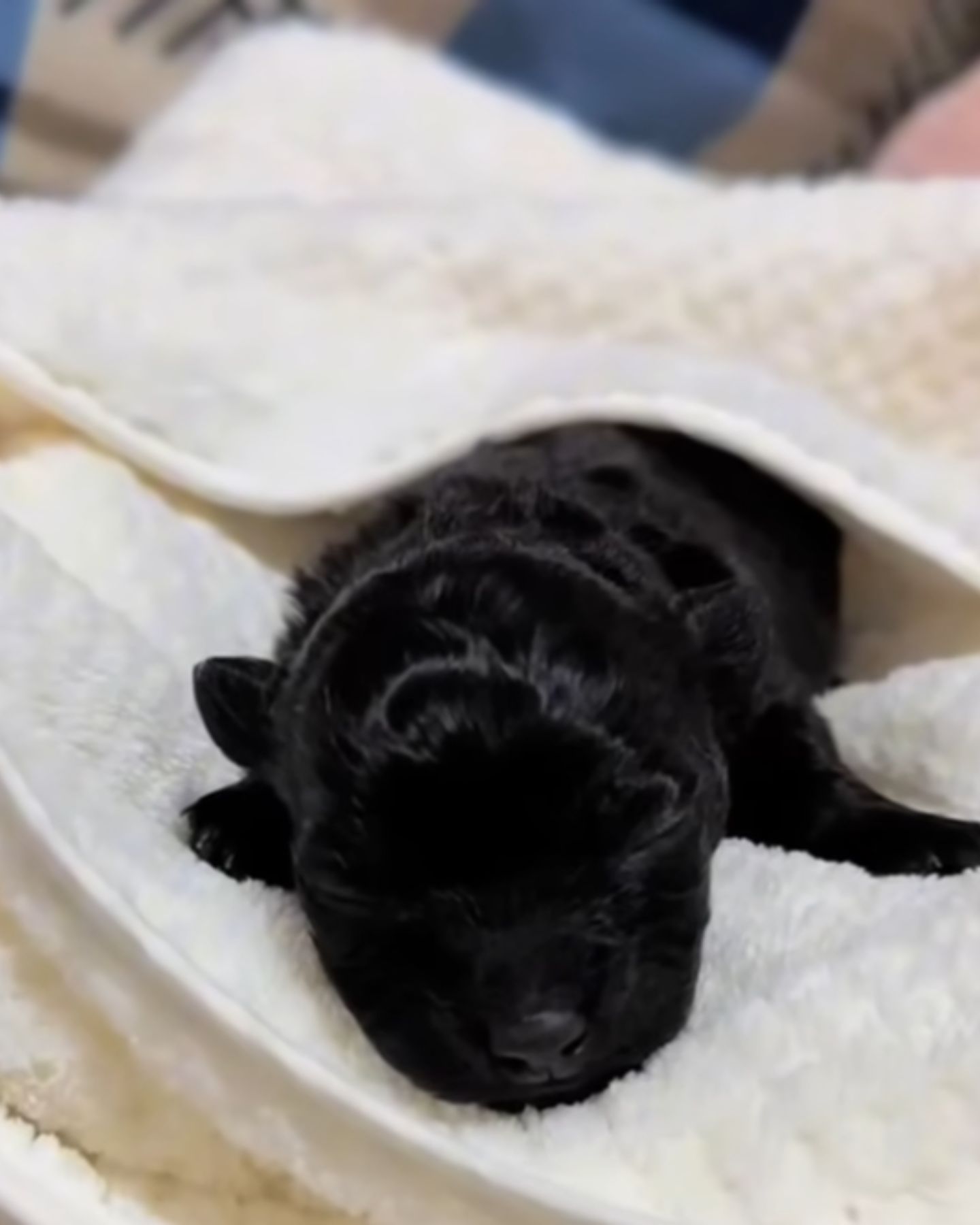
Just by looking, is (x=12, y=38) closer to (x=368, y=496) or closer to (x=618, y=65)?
(x=618, y=65)

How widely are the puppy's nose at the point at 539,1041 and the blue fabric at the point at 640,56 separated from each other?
4.74 feet

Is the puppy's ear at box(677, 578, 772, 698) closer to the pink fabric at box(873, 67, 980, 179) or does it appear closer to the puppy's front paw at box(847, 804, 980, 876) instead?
the puppy's front paw at box(847, 804, 980, 876)

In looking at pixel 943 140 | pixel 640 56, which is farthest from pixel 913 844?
pixel 640 56

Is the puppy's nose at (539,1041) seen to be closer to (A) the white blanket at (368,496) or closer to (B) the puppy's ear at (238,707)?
(A) the white blanket at (368,496)

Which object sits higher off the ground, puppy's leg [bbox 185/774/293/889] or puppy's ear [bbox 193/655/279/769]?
puppy's ear [bbox 193/655/279/769]

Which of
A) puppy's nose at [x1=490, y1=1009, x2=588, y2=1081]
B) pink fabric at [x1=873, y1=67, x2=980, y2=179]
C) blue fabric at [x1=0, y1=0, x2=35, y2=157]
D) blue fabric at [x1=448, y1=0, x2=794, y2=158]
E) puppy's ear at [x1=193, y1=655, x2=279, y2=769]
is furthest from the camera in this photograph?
blue fabric at [x1=448, y1=0, x2=794, y2=158]

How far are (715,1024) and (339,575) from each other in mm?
337

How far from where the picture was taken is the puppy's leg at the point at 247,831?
0.92 metres

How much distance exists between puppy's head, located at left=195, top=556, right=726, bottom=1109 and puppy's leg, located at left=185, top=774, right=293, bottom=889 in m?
0.09

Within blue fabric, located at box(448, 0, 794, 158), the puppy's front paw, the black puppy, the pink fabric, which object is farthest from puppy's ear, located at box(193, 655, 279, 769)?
blue fabric, located at box(448, 0, 794, 158)

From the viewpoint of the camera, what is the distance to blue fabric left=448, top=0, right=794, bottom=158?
198 centimetres

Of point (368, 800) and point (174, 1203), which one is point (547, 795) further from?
point (174, 1203)

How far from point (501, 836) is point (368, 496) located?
1.58 ft

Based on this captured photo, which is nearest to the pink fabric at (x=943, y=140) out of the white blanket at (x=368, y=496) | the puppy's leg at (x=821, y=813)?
the white blanket at (x=368, y=496)
